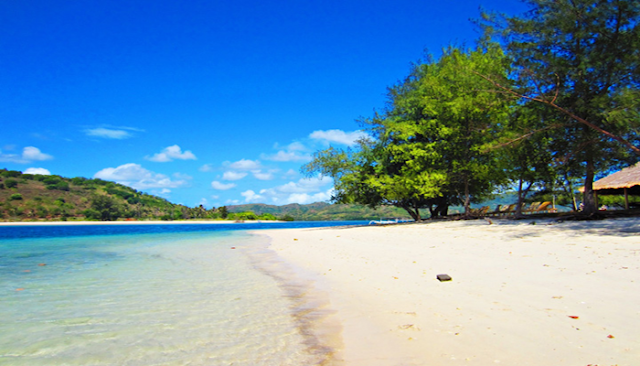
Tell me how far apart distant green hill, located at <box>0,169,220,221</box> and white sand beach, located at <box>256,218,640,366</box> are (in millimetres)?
94557

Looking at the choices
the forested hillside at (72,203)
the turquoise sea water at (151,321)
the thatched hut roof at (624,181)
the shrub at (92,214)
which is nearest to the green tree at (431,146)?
the thatched hut roof at (624,181)

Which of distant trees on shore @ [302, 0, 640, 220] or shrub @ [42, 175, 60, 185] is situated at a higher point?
shrub @ [42, 175, 60, 185]

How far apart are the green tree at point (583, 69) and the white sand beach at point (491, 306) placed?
696 cm

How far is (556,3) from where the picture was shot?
13648 millimetres

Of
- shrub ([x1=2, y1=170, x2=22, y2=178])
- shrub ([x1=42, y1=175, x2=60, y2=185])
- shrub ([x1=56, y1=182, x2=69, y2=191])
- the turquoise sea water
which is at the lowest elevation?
the turquoise sea water

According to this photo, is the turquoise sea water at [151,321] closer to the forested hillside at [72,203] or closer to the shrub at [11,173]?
the forested hillside at [72,203]

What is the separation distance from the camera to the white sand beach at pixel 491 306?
2967mm

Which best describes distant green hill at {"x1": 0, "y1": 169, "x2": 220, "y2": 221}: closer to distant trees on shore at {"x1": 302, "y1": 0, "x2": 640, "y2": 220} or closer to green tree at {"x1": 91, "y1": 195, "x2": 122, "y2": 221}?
green tree at {"x1": 91, "y1": 195, "x2": 122, "y2": 221}

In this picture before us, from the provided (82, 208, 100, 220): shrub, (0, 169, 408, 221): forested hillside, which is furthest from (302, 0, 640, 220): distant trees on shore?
(82, 208, 100, 220): shrub

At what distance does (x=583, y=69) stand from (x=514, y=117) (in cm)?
433

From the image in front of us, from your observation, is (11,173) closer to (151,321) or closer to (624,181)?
(151,321)

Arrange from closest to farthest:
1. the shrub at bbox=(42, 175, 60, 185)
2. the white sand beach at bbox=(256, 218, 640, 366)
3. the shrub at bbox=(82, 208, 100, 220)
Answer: the white sand beach at bbox=(256, 218, 640, 366), the shrub at bbox=(82, 208, 100, 220), the shrub at bbox=(42, 175, 60, 185)

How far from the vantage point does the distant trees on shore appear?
→ 13.2m

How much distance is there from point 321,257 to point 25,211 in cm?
9637
